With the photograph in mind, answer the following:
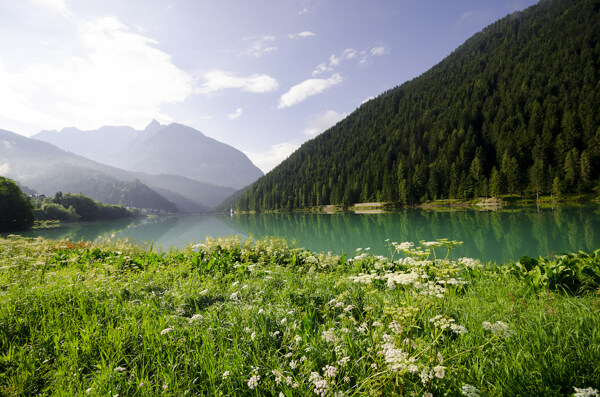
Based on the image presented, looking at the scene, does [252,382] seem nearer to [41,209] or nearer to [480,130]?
[41,209]

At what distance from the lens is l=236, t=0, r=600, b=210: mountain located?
60.9 m

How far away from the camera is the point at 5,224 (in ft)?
153

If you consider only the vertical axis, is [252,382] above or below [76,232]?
above

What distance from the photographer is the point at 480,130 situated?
9044 centimetres

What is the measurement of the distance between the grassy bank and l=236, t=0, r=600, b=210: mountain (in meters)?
72.2

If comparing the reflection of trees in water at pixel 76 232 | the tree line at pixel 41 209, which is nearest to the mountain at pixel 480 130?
the tree line at pixel 41 209

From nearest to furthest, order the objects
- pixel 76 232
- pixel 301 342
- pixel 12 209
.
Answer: pixel 301 342
pixel 76 232
pixel 12 209

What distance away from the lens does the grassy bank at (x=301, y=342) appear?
1.77 meters

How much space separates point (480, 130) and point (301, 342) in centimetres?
11807

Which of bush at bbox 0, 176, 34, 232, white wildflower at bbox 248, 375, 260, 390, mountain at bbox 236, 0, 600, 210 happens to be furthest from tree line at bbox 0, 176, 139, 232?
white wildflower at bbox 248, 375, 260, 390

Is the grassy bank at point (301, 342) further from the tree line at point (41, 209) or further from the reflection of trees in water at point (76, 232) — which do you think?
the tree line at point (41, 209)

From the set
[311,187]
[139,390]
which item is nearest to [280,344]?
[139,390]

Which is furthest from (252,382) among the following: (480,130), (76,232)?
(480,130)

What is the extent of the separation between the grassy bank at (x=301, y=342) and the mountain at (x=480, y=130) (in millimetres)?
72172
